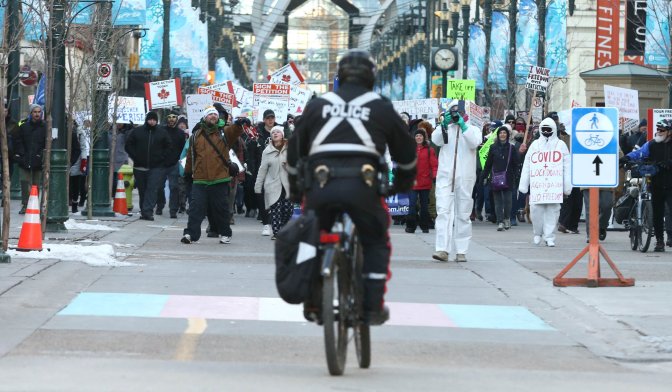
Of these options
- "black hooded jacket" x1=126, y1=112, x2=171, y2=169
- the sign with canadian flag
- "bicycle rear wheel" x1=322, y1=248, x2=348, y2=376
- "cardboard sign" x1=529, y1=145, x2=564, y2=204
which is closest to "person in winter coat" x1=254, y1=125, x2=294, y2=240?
"cardboard sign" x1=529, y1=145, x2=564, y2=204

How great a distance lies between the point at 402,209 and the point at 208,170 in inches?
284

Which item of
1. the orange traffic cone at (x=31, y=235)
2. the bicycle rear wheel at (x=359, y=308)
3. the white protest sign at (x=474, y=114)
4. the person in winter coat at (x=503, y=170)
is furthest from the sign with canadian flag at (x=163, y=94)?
the bicycle rear wheel at (x=359, y=308)

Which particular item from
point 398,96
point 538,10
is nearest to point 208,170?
point 538,10

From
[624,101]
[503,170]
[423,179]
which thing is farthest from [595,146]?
[624,101]

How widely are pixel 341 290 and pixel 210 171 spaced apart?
1176 centimetres

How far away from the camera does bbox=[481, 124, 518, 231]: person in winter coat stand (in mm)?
27234

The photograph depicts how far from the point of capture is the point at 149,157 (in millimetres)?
27828

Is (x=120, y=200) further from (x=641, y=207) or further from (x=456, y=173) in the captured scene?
(x=456, y=173)

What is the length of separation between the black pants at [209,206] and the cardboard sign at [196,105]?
38.9ft

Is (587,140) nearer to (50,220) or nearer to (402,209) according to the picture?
(50,220)

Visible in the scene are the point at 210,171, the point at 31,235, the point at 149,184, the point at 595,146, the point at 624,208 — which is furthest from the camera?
the point at 149,184

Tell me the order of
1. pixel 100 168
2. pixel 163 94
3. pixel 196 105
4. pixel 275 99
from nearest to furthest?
pixel 100 168, pixel 196 105, pixel 163 94, pixel 275 99

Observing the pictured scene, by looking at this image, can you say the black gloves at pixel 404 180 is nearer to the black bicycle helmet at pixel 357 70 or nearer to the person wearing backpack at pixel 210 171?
the black bicycle helmet at pixel 357 70

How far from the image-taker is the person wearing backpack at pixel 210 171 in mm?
20078
